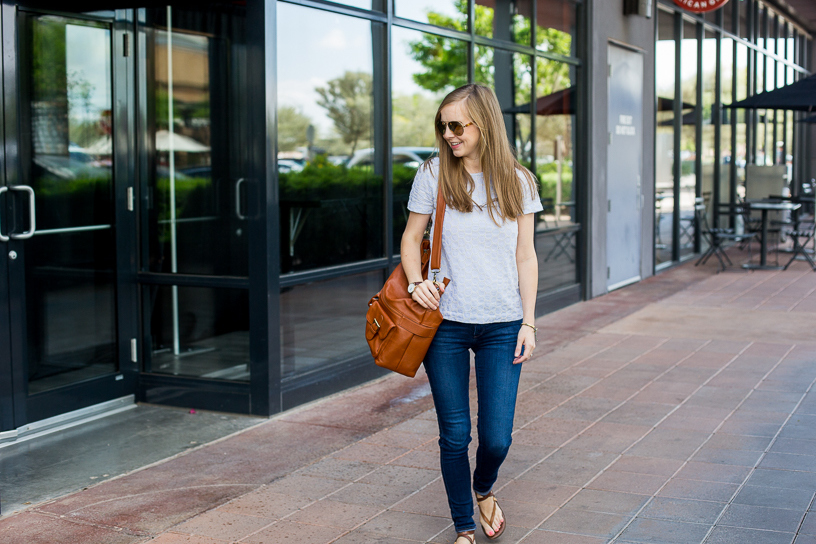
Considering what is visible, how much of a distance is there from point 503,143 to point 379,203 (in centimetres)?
327

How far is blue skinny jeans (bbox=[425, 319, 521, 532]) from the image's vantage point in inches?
125

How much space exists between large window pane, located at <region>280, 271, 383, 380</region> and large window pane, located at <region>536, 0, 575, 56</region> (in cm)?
373

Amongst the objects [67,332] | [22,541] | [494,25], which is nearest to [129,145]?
[67,332]

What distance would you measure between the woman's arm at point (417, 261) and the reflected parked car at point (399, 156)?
8.93ft

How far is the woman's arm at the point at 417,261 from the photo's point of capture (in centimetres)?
304

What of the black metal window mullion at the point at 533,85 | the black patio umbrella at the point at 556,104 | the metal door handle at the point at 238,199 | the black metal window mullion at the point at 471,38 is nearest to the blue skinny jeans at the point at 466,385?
the metal door handle at the point at 238,199

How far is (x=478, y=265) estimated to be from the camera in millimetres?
3141

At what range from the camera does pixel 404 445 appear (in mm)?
4699

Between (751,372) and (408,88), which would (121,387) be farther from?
(751,372)

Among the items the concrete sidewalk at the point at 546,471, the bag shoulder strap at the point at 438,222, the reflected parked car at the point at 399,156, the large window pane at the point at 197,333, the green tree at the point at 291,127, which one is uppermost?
the green tree at the point at 291,127

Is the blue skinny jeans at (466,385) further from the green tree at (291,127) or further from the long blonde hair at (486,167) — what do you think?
the green tree at (291,127)

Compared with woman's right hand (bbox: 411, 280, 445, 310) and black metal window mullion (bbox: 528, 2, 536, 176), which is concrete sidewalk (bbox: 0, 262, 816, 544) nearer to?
woman's right hand (bbox: 411, 280, 445, 310)

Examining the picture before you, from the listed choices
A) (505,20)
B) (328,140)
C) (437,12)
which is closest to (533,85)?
(505,20)

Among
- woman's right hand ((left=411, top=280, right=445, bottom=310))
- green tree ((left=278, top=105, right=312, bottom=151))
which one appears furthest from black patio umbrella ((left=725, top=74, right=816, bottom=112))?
woman's right hand ((left=411, top=280, right=445, bottom=310))
